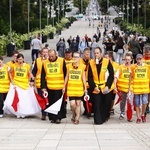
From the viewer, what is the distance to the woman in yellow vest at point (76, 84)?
12641mm

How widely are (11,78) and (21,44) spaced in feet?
106

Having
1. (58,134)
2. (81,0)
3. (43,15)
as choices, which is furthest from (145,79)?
(81,0)

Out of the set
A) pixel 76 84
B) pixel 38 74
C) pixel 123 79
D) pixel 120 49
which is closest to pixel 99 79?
pixel 76 84

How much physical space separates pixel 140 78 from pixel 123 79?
55 cm

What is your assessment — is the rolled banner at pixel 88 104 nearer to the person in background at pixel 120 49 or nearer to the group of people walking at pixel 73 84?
the group of people walking at pixel 73 84

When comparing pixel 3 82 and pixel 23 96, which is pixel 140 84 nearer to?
pixel 23 96

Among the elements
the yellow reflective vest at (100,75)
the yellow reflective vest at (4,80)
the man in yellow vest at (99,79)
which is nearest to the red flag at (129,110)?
the man in yellow vest at (99,79)

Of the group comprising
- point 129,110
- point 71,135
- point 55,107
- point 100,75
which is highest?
point 100,75

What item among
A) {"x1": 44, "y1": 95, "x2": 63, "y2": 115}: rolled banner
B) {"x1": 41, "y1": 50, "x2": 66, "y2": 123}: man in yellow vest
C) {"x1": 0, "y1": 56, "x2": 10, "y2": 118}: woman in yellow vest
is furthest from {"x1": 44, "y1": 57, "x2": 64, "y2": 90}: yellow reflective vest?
{"x1": 0, "y1": 56, "x2": 10, "y2": 118}: woman in yellow vest

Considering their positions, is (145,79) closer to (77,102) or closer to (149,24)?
(77,102)

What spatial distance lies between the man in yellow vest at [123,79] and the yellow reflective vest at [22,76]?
2236 millimetres

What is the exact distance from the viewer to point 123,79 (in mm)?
13461

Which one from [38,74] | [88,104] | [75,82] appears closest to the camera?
[75,82]

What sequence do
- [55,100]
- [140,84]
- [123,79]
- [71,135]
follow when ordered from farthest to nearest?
1. [123,79]
2. [140,84]
3. [55,100]
4. [71,135]
